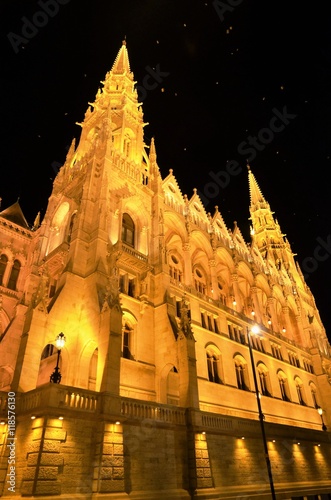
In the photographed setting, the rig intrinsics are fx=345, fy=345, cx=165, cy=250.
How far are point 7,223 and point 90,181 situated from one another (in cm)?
989

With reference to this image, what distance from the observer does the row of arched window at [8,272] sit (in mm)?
28644

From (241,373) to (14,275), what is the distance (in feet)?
70.3

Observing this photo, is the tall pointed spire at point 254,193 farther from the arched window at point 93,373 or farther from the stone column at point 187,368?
the arched window at point 93,373

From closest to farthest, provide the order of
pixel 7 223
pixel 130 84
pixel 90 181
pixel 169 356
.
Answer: pixel 169 356, pixel 90 181, pixel 7 223, pixel 130 84

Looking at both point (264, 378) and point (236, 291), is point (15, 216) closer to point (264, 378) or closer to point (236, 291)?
point (236, 291)

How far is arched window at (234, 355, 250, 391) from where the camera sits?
29.4m

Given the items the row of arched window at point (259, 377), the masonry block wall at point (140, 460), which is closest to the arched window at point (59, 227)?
the row of arched window at point (259, 377)

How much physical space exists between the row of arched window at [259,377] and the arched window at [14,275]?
17123 millimetres

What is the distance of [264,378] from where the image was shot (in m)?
33.4

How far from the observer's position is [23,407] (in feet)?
49.7

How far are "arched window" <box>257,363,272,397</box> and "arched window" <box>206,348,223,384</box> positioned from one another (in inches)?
263

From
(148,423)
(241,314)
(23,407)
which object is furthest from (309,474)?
(23,407)

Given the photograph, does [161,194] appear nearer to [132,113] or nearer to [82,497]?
[132,113]

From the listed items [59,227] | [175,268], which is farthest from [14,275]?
[175,268]
